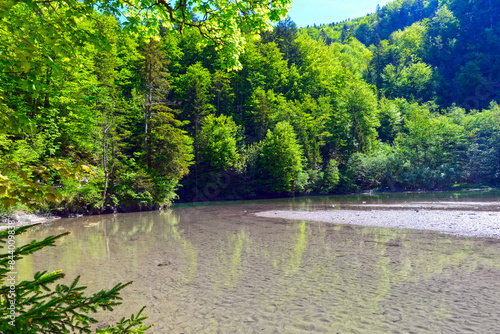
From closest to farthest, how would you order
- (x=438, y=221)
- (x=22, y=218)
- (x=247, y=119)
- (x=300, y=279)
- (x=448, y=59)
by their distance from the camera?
1. (x=300, y=279)
2. (x=438, y=221)
3. (x=22, y=218)
4. (x=247, y=119)
5. (x=448, y=59)

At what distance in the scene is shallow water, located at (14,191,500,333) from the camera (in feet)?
19.1

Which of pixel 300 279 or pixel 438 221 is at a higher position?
pixel 438 221

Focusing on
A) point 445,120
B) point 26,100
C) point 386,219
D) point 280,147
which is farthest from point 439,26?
point 26,100

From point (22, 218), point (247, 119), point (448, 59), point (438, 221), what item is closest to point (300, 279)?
point (438, 221)

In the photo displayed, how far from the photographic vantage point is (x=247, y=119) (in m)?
54.9

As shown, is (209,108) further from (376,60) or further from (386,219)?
(376,60)

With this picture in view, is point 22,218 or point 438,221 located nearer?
point 438,221

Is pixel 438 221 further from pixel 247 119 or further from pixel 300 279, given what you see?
pixel 247 119

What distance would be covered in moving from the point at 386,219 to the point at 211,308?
14.9m

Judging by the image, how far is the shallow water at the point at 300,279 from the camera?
583 cm

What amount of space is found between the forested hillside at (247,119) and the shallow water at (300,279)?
398cm

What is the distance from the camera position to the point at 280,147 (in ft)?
148

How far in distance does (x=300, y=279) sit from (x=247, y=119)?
48.2 meters

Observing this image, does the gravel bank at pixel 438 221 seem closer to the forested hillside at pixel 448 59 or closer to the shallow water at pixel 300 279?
the shallow water at pixel 300 279
